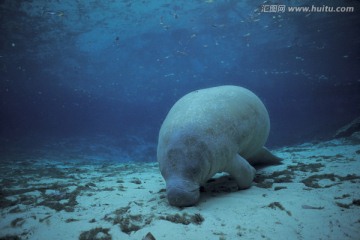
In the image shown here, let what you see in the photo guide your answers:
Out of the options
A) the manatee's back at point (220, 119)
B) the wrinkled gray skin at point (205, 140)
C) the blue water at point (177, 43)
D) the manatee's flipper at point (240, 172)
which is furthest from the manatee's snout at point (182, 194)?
the blue water at point (177, 43)

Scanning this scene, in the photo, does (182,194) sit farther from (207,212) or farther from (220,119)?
(220,119)

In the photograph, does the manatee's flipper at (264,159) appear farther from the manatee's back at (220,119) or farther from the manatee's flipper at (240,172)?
the manatee's flipper at (240,172)

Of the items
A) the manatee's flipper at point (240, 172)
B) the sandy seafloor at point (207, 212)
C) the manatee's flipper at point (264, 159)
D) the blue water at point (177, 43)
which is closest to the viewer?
the sandy seafloor at point (207, 212)

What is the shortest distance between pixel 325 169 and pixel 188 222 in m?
3.87

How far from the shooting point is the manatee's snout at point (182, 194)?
3.47 m

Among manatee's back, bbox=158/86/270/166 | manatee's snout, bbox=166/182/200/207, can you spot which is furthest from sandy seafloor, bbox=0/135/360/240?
manatee's back, bbox=158/86/270/166

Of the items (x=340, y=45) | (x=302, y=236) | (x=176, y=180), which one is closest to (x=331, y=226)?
(x=302, y=236)

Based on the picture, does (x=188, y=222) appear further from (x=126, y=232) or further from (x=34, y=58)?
(x=34, y=58)

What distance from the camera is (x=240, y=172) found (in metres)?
4.27

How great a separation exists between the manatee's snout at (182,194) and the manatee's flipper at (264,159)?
2.99 metres

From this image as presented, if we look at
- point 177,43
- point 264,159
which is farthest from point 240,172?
point 177,43

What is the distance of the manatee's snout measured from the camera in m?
3.47

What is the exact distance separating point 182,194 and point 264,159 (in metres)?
3.66

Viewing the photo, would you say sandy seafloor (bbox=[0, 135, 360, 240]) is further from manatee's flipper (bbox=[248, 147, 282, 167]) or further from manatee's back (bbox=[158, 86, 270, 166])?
manatee's flipper (bbox=[248, 147, 282, 167])
